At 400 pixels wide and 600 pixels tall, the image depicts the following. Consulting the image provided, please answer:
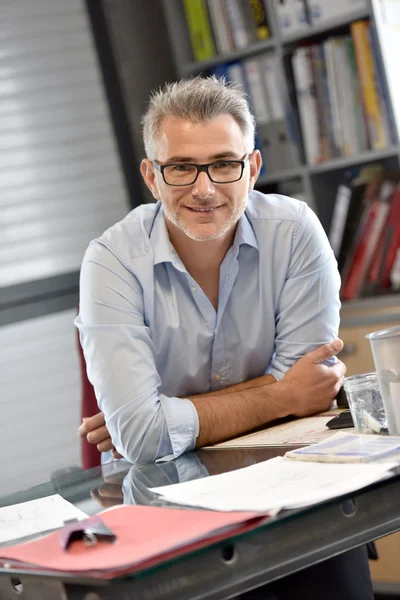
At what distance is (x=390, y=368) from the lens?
54.2 inches

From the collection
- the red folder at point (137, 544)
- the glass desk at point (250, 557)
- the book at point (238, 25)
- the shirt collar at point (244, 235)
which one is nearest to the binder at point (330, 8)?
the book at point (238, 25)

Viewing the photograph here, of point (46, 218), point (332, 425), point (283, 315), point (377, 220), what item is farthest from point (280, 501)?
point (46, 218)

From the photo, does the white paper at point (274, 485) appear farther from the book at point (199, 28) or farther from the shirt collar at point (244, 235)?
the book at point (199, 28)

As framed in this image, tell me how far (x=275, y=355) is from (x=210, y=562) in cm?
108

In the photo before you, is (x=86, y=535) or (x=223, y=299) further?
(x=223, y=299)

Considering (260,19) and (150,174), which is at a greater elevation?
(260,19)

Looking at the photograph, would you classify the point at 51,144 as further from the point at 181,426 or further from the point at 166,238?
the point at 181,426

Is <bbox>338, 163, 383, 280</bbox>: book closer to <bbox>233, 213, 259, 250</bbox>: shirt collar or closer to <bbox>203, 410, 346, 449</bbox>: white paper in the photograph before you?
<bbox>233, 213, 259, 250</bbox>: shirt collar

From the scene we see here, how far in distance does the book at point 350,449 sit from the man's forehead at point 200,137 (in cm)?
71

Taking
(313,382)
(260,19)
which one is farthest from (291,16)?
(313,382)

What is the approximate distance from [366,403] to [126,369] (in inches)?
20.5

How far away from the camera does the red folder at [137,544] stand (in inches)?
37.1

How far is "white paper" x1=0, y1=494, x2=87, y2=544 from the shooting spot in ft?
4.22

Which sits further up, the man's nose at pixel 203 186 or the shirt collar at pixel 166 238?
the man's nose at pixel 203 186
